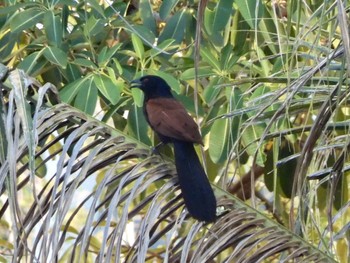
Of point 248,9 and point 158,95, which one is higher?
point 248,9

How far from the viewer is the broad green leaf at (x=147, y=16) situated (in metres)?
3.92

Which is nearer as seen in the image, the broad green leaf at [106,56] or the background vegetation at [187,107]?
the background vegetation at [187,107]

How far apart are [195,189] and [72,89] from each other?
1.19 metres

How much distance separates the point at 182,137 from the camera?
2994 millimetres

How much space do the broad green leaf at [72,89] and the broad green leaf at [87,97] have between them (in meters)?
0.01

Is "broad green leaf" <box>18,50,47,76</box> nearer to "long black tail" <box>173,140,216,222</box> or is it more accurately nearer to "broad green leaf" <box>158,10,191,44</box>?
"broad green leaf" <box>158,10,191,44</box>

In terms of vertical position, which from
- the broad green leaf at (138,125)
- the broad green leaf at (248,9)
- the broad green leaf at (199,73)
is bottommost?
the broad green leaf at (138,125)

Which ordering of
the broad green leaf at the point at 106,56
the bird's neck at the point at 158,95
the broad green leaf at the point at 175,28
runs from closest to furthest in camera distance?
1. the bird's neck at the point at 158,95
2. the broad green leaf at the point at 106,56
3. the broad green leaf at the point at 175,28

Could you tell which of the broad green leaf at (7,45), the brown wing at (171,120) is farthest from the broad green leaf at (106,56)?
the broad green leaf at (7,45)

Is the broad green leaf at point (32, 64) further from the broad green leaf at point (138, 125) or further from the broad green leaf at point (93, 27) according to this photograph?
the broad green leaf at point (138, 125)

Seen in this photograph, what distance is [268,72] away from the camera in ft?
12.4

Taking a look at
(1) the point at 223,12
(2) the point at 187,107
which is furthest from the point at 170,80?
(1) the point at 223,12

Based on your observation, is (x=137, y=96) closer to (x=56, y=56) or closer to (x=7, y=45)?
(x=56, y=56)

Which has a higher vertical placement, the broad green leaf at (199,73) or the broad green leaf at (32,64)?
the broad green leaf at (32,64)
